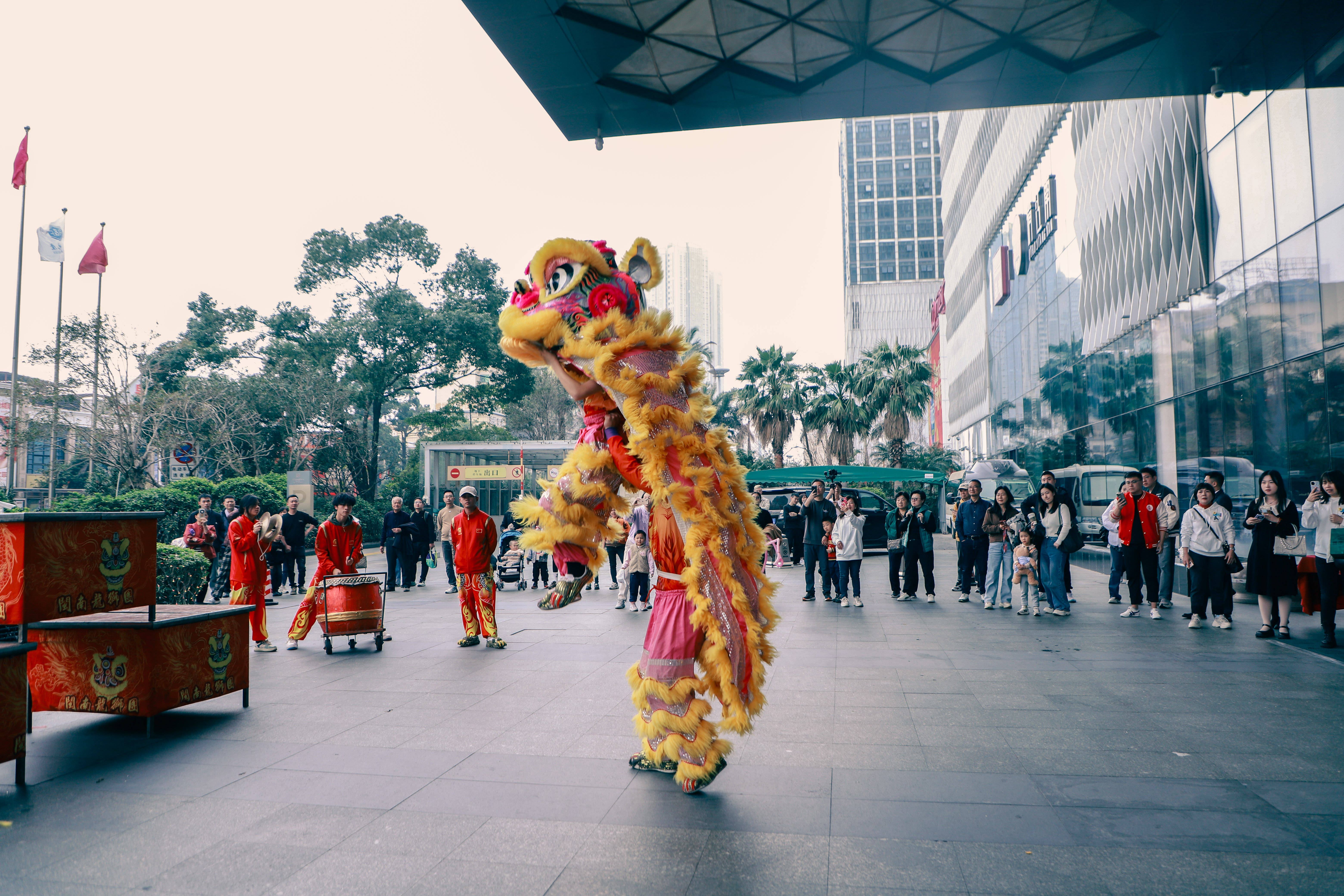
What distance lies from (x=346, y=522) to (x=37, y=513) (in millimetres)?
3712

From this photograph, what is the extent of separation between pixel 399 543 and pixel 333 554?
6.27 metres

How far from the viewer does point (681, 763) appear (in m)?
3.72

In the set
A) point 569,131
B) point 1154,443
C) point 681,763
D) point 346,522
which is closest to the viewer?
point 681,763

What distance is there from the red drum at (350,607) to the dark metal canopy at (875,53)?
5541 millimetres

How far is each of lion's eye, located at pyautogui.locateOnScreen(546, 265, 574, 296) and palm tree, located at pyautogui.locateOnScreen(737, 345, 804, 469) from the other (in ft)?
93.7

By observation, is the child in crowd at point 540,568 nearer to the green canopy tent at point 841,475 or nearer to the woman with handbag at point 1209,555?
the green canopy tent at point 841,475

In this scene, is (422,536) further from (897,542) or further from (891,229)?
(891,229)

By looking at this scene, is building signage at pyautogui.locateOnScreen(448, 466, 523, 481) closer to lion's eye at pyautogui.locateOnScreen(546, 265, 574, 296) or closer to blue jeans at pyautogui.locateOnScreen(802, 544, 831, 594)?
blue jeans at pyautogui.locateOnScreen(802, 544, 831, 594)

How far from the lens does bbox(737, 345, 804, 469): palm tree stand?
32219mm

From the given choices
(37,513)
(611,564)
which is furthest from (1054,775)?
(611,564)

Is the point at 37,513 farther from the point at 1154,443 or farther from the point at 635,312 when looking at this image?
the point at 1154,443

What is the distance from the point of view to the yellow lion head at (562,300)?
3.82 metres

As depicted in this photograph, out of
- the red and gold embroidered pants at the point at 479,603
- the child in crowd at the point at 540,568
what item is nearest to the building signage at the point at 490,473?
the child in crowd at the point at 540,568

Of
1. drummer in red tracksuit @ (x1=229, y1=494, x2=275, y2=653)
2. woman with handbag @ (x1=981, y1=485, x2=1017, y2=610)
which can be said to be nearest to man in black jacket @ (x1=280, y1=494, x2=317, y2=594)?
drummer in red tracksuit @ (x1=229, y1=494, x2=275, y2=653)
